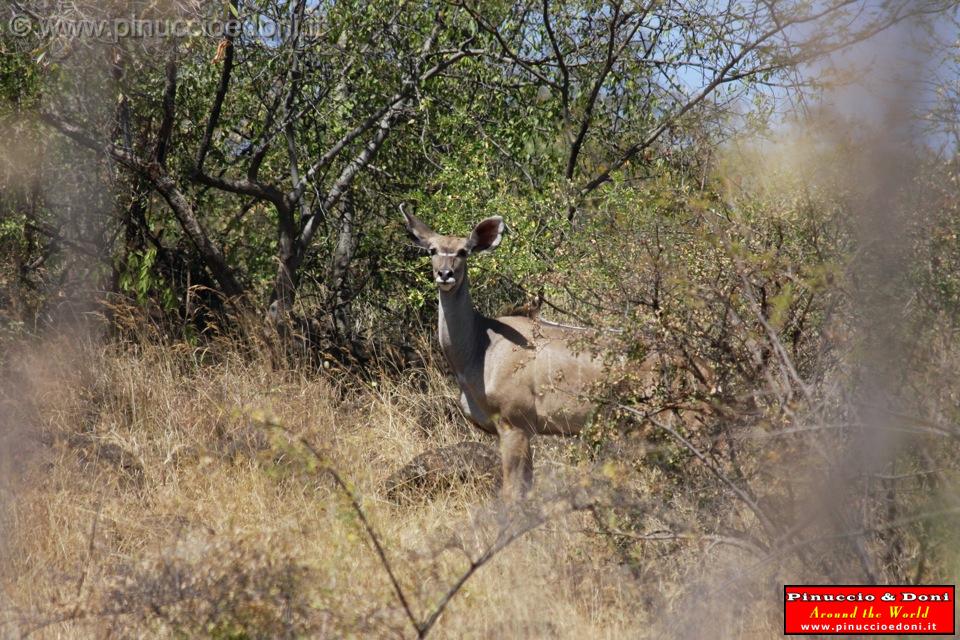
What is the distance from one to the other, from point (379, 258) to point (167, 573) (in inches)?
270

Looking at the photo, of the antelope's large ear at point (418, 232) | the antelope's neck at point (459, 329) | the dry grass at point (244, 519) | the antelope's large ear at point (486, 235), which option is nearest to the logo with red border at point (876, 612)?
the dry grass at point (244, 519)

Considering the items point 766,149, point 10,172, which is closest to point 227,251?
point 10,172

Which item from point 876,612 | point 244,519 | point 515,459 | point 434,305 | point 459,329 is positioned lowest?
point 876,612

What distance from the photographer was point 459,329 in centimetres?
896

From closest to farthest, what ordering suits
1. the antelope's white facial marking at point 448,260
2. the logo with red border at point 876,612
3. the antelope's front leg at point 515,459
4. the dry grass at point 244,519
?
the logo with red border at point 876,612 < the dry grass at point 244,519 < the antelope's front leg at point 515,459 < the antelope's white facial marking at point 448,260

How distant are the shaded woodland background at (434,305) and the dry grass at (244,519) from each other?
1.3 inches

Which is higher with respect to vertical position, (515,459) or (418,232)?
(418,232)

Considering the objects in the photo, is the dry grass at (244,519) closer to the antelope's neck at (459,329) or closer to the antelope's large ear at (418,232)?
the antelope's neck at (459,329)

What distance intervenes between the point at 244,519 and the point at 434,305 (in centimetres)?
486

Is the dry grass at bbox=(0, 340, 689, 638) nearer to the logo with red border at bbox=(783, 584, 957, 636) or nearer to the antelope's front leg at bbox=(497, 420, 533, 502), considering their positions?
the antelope's front leg at bbox=(497, 420, 533, 502)

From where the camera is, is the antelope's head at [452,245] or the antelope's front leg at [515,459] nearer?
the antelope's front leg at [515,459]

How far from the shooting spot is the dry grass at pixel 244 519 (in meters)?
5.46

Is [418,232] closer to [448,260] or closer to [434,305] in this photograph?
[448,260]

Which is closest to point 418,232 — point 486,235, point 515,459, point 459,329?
point 486,235
